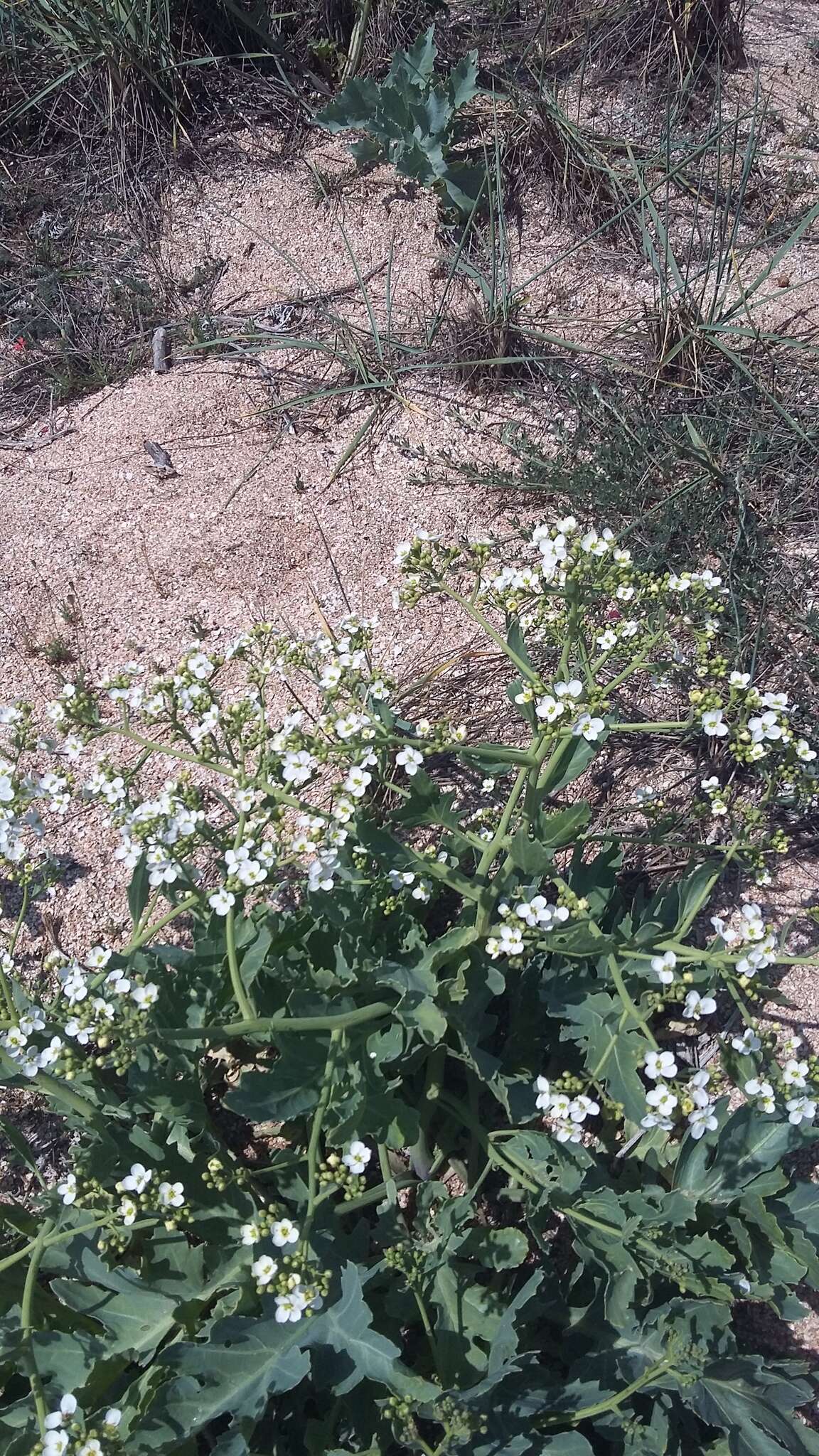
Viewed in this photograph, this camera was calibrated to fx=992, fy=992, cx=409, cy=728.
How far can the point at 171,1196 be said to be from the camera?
69.4 inches

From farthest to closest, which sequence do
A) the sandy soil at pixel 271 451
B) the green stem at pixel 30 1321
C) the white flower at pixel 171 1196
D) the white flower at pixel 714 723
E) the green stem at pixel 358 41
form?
1. the green stem at pixel 358 41
2. the sandy soil at pixel 271 451
3. the white flower at pixel 714 723
4. the white flower at pixel 171 1196
5. the green stem at pixel 30 1321

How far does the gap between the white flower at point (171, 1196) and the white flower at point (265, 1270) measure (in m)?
0.17

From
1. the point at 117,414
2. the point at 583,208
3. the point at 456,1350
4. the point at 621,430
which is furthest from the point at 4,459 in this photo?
the point at 456,1350

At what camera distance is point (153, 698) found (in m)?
2.07

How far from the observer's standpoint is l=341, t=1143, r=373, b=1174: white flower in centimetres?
175

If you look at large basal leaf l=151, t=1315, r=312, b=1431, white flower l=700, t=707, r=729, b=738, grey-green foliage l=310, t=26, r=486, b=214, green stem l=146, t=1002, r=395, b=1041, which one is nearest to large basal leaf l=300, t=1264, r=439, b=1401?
large basal leaf l=151, t=1315, r=312, b=1431

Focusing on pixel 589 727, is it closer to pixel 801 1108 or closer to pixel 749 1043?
pixel 749 1043

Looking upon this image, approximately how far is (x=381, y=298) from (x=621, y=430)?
1.26 meters

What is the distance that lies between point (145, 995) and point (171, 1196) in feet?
1.18

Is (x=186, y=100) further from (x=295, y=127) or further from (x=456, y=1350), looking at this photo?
(x=456, y=1350)

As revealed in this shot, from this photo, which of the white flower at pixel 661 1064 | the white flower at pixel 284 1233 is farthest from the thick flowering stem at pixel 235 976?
→ the white flower at pixel 661 1064

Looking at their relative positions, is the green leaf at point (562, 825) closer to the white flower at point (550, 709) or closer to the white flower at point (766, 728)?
the white flower at point (550, 709)

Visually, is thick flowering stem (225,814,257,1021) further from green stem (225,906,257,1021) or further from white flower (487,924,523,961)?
white flower (487,924,523,961)

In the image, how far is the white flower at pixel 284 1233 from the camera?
5.40ft
